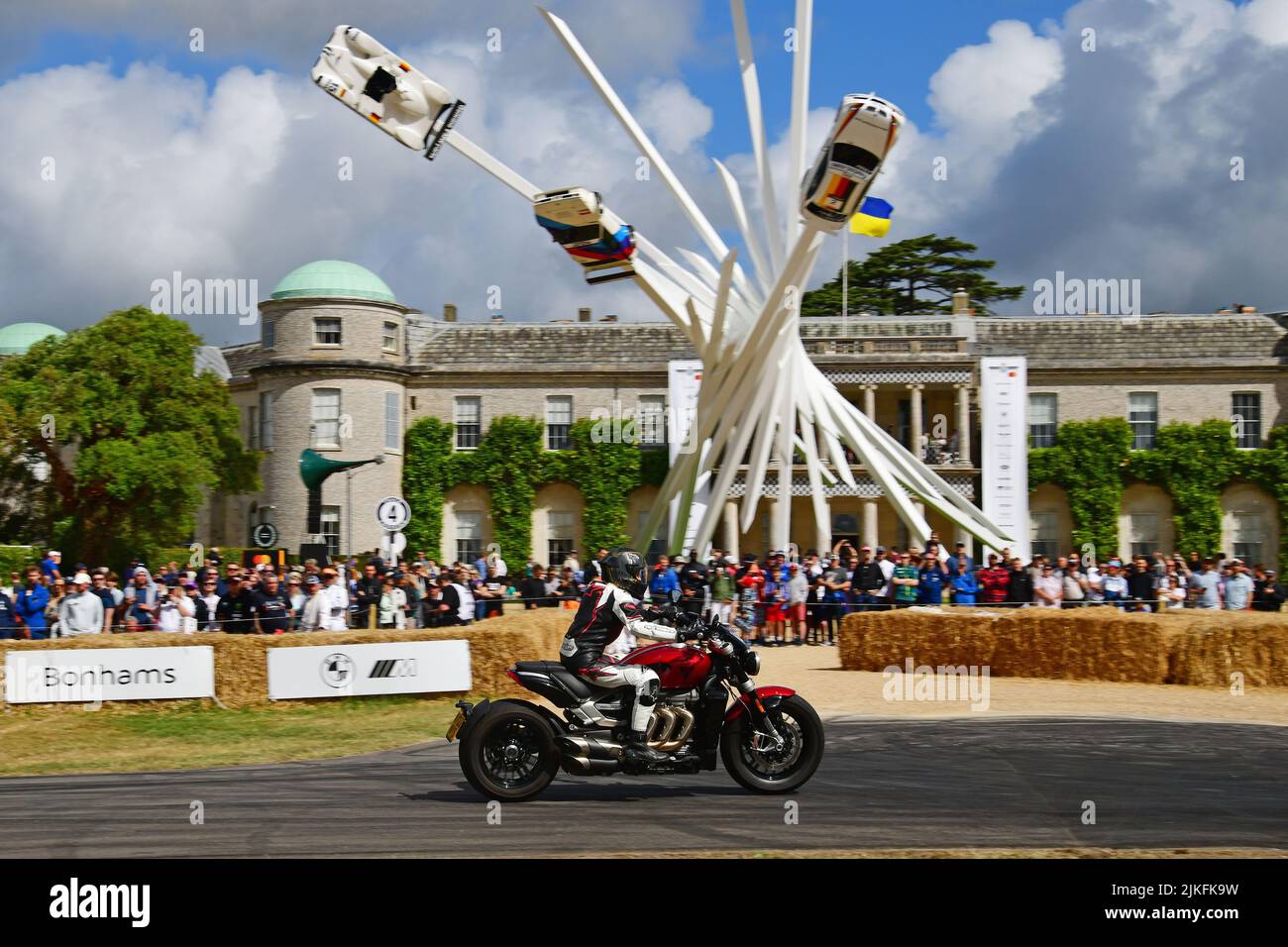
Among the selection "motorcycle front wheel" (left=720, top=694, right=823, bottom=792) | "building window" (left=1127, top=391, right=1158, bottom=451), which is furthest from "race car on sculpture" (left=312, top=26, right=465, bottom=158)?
"building window" (left=1127, top=391, right=1158, bottom=451)

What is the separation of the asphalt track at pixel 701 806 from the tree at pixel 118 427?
32.7 meters

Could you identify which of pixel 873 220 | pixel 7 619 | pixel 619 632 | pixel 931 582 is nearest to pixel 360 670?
pixel 7 619

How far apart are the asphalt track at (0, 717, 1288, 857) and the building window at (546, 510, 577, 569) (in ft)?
121

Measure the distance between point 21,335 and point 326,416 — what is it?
2348 cm

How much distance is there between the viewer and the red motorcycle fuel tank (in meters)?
10.5

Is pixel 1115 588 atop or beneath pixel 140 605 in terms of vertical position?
beneath

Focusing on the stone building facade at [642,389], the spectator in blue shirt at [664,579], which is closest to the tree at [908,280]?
the stone building facade at [642,389]

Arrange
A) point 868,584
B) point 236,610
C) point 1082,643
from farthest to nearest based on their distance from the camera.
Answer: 1. point 868,584
2. point 236,610
3. point 1082,643

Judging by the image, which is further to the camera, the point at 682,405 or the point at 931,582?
the point at 682,405

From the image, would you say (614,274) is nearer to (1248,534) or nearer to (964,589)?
(964,589)

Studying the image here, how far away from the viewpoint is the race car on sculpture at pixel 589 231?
30.1 metres

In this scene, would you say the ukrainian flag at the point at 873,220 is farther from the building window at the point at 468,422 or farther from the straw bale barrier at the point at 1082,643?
the building window at the point at 468,422

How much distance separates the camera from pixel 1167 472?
4850 cm
